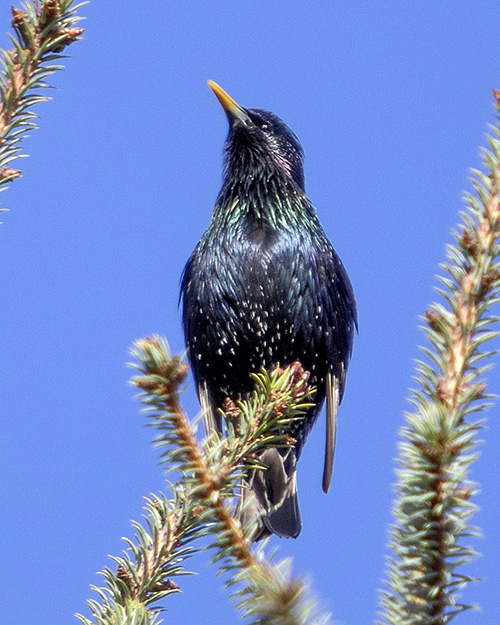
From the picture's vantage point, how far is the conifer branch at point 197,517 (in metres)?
1.00

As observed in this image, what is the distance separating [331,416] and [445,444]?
3909 millimetres

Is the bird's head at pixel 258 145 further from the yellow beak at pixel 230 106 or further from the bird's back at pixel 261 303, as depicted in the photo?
the bird's back at pixel 261 303

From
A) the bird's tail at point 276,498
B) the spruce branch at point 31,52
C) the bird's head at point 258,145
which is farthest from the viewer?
the bird's head at point 258,145

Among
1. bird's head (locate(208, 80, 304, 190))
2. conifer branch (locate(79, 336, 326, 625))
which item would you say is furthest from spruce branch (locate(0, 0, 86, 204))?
bird's head (locate(208, 80, 304, 190))

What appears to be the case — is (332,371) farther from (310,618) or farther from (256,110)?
(310,618)

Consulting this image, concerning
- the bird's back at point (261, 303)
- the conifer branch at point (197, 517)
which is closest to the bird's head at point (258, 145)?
the bird's back at point (261, 303)

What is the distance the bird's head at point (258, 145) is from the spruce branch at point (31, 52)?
11.0 ft

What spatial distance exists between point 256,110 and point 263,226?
1.04m

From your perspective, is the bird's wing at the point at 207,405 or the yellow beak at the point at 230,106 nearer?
the bird's wing at the point at 207,405

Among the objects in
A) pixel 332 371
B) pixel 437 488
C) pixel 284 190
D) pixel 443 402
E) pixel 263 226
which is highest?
pixel 284 190

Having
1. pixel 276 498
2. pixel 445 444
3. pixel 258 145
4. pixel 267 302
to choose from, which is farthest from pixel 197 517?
pixel 258 145

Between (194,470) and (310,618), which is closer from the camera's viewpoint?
(310,618)

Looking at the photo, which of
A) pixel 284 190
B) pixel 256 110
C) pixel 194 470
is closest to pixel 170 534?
pixel 194 470

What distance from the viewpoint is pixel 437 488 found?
113cm
